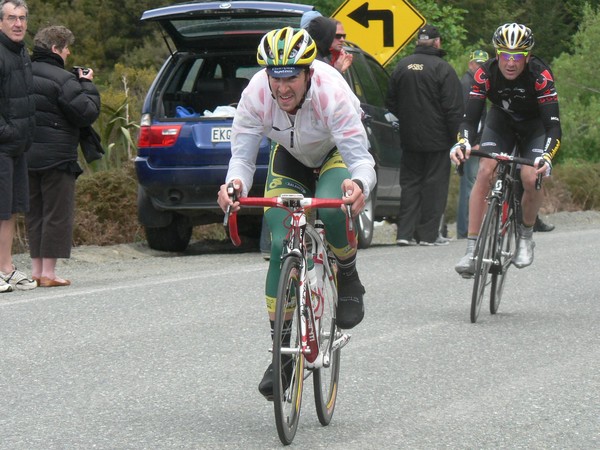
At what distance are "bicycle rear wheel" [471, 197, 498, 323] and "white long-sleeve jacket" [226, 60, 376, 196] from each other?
3.30m

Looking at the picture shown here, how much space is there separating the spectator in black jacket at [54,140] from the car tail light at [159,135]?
7.02ft

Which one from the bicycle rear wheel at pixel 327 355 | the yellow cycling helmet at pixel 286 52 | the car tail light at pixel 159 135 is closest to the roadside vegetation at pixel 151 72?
the car tail light at pixel 159 135

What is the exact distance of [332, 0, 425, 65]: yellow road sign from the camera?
59.8 feet

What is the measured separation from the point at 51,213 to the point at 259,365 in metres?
4.02

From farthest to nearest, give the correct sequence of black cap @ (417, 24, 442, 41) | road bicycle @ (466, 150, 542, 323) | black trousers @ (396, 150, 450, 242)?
1. black trousers @ (396, 150, 450, 242)
2. black cap @ (417, 24, 442, 41)
3. road bicycle @ (466, 150, 542, 323)

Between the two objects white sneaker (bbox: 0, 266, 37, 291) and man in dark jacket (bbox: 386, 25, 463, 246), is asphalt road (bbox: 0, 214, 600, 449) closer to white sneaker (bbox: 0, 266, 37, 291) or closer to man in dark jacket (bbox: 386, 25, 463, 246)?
white sneaker (bbox: 0, 266, 37, 291)

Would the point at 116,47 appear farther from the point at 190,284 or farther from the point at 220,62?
the point at 190,284

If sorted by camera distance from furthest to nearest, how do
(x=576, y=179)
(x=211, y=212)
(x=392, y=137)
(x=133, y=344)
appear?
(x=576, y=179) → (x=392, y=137) → (x=211, y=212) → (x=133, y=344)

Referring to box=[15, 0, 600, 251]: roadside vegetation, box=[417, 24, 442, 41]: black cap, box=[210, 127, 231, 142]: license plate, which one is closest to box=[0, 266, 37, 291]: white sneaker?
box=[15, 0, 600, 251]: roadside vegetation

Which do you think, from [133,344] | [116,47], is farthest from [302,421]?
[116,47]

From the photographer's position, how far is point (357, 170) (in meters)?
5.93

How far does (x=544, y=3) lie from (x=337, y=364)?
57.1m

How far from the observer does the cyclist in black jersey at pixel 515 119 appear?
371 inches

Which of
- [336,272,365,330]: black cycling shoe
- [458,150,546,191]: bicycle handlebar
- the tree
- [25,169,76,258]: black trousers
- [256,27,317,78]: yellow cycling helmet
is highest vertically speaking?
[256,27,317,78]: yellow cycling helmet
